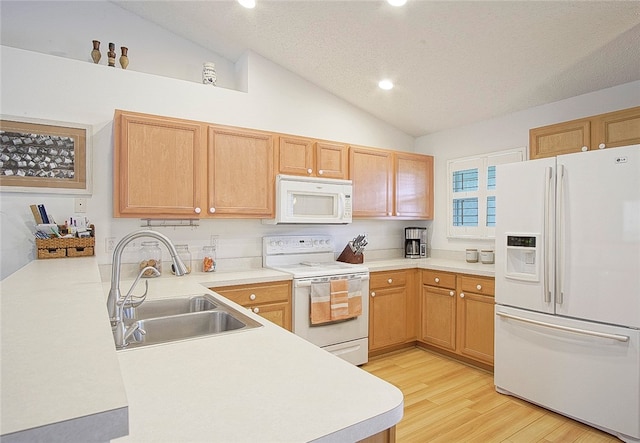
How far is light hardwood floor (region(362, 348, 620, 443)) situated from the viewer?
2324 mm

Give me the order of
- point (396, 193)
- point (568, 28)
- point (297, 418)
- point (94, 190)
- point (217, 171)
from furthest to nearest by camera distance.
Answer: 1. point (396, 193)
2. point (217, 171)
3. point (94, 190)
4. point (568, 28)
5. point (297, 418)

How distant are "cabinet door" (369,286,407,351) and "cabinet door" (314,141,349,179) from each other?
47.3 inches

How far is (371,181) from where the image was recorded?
12.6 ft

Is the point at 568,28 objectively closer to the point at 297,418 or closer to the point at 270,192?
the point at 270,192

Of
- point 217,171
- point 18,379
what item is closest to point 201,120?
point 217,171

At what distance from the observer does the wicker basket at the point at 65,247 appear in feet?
7.99

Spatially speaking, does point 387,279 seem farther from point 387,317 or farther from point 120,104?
point 120,104

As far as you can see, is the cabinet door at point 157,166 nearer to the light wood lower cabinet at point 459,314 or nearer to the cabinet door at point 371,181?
the cabinet door at point 371,181

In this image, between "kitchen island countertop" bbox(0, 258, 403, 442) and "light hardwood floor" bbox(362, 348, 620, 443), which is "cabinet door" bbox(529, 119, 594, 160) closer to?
"light hardwood floor" bbox(362, 348, 620, 443)

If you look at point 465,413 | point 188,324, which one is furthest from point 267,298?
point 465,413

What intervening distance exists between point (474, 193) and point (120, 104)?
3.42 metres

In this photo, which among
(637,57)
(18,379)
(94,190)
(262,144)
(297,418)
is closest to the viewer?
(18,379)

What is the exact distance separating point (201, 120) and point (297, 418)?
291 cm

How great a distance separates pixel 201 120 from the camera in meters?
3.19
